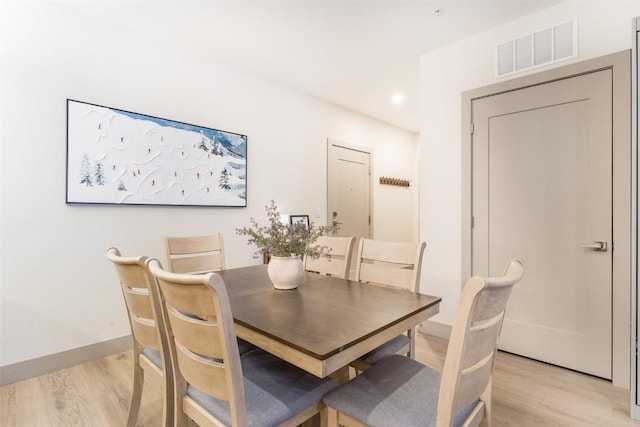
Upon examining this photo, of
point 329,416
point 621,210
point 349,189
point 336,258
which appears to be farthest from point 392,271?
point 349,189

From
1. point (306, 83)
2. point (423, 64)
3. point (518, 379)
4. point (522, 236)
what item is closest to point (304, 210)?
point (306, 83)

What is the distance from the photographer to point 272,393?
112 centimetres

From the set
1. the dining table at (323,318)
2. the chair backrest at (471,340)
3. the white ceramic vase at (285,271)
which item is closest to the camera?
the chair backrest at (471,340)

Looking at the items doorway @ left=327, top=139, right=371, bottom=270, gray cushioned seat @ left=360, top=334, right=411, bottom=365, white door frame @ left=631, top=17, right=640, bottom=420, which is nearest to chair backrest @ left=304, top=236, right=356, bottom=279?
gray cushioned seat @ left=360, top=334, right=411, bottom=365

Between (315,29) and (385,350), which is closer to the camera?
(385,350)

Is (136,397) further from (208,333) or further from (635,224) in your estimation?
(635,224)

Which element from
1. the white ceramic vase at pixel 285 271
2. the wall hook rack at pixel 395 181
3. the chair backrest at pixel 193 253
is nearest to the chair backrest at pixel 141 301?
the white ceramic vase at pixel 285 271

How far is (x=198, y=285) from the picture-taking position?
0.84 meters

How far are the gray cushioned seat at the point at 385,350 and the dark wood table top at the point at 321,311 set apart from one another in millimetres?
244

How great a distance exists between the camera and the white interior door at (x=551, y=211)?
2.14 meters

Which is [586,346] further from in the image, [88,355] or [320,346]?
[88,355]

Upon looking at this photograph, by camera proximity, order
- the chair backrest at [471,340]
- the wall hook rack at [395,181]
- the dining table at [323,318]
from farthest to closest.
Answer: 1. the wall hook rack at [395,181]
2. the dining table at [323,318]
3. the chair backrest at [471,340]

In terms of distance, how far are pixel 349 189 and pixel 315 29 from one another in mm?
2409

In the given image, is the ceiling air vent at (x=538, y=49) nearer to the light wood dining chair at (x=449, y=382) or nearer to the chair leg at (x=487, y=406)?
the light wood dining chair at (x=449, y=382)
